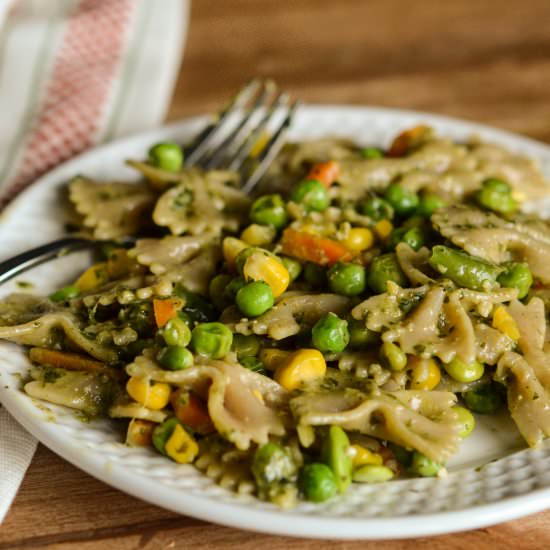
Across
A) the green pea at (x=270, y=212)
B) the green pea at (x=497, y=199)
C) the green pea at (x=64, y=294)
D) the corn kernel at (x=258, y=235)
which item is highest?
the green pea at (x=270, y=212)

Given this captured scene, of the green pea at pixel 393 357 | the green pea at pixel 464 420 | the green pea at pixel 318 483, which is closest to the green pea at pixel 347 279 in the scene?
the green pea at pixel 393 357

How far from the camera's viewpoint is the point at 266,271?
13.9 feet

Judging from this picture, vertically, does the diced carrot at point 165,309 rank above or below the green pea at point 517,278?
above

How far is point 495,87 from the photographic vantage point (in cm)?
785

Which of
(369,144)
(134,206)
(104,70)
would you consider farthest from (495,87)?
(134,206)

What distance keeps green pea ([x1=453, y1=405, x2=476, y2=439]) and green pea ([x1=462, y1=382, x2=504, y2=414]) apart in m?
0.12

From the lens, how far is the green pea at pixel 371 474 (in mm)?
3516

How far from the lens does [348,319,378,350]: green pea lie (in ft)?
13.2

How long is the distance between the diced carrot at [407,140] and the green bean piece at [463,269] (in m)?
1.62

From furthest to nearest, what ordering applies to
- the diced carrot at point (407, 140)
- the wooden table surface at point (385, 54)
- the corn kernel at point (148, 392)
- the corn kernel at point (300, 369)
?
1. the wooden table surface at point (385, 54)
2. the diced carrot at point (407, 140)
3. the corn kernel at point (300, 369)
4. the corn kernel at point (148, 392)

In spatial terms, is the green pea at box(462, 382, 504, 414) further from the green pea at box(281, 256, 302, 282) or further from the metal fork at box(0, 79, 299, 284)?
the metal fork at box(0, 79, 299, 284)

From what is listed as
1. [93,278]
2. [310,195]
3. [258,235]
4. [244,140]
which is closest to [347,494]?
[258,235]

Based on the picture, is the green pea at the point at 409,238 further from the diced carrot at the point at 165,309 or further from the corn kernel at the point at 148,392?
the corn kernel at the point at 148,392

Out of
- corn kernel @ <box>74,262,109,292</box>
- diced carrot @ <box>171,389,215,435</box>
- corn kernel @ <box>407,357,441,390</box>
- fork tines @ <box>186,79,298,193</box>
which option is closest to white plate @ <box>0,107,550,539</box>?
diced carrot @ <box>171,389,215,435</box>
